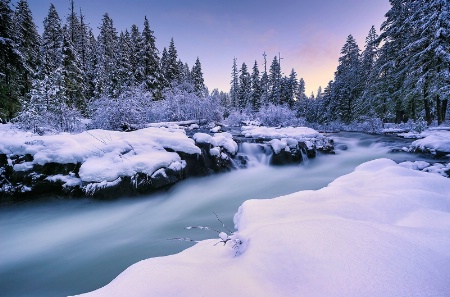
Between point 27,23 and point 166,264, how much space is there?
31.4 meters

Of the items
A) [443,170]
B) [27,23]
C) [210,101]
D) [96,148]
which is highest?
[27,23]

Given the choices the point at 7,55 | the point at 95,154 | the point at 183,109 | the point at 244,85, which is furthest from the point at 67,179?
the point at 244,85

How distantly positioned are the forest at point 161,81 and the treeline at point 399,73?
8 centimetres

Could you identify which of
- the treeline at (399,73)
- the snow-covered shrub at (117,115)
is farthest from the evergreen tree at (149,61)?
the treeline at (399,73)

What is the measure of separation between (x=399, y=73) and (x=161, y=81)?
25156mm

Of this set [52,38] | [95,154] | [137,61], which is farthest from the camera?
[137,61]

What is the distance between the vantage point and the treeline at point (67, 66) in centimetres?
1209

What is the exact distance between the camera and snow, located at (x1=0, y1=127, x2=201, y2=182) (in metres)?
5.71

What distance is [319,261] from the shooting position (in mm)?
1531

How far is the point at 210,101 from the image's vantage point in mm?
19203

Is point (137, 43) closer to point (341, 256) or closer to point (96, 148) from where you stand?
point (96, 148)

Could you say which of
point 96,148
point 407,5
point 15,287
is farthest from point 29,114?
point 407,5

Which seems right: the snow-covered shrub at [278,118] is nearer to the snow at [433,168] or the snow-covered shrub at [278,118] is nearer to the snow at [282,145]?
the snow at [282,145]

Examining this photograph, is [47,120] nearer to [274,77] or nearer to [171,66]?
[171,66]
